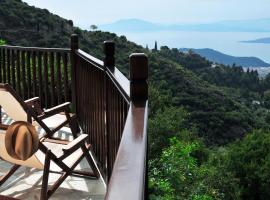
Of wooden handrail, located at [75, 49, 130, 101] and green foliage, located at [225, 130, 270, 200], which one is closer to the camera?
wooden handrail, located at [75, 49, 130, 101]

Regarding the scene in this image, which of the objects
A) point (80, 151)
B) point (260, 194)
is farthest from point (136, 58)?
point (260, 194)

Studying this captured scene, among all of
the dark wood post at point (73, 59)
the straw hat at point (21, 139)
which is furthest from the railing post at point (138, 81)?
the dark wood post at point (73, 59)

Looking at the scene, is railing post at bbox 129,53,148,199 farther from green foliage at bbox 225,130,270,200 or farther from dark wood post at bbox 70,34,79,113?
green foliage at bbox 225,130,270,200

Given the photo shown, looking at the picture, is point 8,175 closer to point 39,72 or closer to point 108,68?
point 108,68

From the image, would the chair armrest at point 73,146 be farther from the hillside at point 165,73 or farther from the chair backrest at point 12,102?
the hillside at point 165,73

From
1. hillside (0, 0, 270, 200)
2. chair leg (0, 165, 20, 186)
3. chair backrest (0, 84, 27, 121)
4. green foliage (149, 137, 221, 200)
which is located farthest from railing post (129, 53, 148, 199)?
green foliage (149, 137, 221, 200)

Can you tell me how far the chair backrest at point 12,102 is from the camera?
3.32 meters

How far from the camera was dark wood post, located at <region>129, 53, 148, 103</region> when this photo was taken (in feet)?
6.61

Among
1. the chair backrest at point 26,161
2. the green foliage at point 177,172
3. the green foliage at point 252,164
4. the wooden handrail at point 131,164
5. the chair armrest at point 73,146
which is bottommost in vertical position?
the green foliage at point 252,164

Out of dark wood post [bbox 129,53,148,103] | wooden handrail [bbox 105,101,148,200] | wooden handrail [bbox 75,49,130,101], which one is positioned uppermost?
dark wood post [bbox 129,53,148,103]

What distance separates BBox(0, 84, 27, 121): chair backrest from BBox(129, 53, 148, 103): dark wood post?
151cm

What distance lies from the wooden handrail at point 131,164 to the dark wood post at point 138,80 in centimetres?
17

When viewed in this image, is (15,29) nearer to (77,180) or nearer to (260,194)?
(260,194)

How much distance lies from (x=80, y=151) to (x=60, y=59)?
6.68 feet
